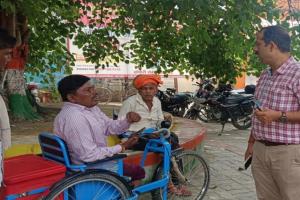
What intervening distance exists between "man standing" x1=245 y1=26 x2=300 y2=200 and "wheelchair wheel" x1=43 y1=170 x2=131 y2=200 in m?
1.09

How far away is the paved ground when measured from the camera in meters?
4.87

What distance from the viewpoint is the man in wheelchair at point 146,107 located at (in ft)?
14.0

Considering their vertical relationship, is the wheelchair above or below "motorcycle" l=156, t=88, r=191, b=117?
above

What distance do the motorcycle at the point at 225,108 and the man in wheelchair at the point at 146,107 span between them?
19.5 feet

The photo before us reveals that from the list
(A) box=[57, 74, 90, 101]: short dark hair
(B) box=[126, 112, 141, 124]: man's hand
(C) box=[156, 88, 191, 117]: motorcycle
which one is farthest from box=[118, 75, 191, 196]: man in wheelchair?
(C) box=[156, 88, 191, 117]: motorcycle

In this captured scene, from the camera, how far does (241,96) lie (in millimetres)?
10695

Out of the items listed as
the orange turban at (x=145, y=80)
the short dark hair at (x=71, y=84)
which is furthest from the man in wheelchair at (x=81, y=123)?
the orange turban at (x=145, y=80)

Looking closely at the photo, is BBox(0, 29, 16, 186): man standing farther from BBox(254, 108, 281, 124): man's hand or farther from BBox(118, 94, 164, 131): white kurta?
BBox(118, 94, 164, 131): white kurta

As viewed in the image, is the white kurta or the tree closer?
the white kurta

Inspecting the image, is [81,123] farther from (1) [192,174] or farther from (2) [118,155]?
(1) [192,174]

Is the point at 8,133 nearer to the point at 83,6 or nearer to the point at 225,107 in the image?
the point at 83,6

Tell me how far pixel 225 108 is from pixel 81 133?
24.8 ft

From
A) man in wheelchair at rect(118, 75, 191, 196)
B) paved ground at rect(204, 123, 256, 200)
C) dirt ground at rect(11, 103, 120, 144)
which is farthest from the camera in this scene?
dirt ground at rect(11, 103, 120, 144)

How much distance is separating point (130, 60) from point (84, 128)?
7.84 meters
